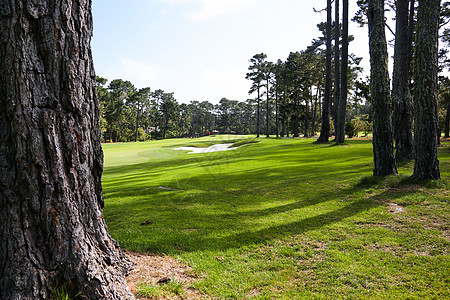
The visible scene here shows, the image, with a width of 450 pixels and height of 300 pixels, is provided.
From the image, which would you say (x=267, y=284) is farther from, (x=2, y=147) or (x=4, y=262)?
(x=2, y=147)

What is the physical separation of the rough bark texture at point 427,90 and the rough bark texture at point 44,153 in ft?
23.9

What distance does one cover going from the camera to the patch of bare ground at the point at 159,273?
2.50m

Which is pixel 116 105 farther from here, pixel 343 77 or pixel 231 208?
pixel 231 208

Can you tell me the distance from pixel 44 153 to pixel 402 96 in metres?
12.0

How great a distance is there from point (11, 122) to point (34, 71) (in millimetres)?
426

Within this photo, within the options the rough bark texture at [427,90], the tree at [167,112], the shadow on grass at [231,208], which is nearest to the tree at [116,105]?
the tree at [167,112]

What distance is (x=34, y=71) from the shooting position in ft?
6.27

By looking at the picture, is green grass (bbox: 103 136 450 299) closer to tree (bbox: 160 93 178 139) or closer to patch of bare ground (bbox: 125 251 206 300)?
patch of bare ground (bbox: 125 251 206 300)

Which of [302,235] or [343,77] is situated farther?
[343,77]

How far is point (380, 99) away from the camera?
6824mm

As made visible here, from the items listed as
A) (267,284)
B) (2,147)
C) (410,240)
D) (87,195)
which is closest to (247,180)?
(410,240)

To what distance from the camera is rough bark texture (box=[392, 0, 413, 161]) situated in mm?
9859

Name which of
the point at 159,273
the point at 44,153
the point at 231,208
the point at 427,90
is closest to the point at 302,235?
the point at 231,208

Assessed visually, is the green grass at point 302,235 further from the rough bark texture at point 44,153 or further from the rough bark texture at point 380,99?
the rough bark texture at point 44,153
